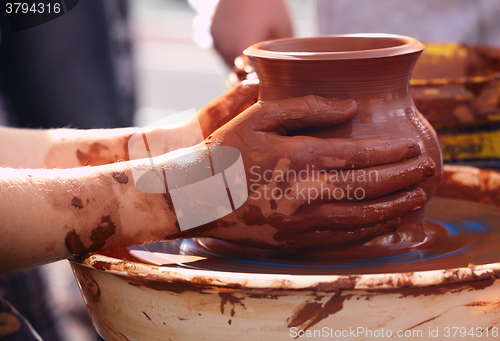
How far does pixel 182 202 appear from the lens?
937 millimetres

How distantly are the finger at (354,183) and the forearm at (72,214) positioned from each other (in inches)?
11.6

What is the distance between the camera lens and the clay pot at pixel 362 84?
0.94m

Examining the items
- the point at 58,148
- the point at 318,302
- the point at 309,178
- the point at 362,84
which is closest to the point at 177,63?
the point at 58,148

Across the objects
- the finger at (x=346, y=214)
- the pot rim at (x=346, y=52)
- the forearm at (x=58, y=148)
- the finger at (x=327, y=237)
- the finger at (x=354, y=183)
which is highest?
the pot rim at (x=346, y=52)

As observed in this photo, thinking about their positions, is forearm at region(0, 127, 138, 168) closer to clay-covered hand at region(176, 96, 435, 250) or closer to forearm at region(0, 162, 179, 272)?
forearm at region(0, 162, 179, 272)

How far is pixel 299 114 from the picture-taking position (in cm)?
92

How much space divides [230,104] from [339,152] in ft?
1.72

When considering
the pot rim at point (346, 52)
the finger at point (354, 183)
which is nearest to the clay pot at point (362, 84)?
the pot rim at point (346, 52)

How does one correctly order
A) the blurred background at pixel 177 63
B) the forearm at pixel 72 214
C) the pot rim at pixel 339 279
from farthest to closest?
the blurred background at pixel 177 63, the forearm at pixel 72 214, the pot rim at pixel 339 279

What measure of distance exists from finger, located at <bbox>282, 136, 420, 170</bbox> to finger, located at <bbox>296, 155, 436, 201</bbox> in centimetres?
1

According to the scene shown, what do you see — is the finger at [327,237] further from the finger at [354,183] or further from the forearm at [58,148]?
the forearm at [58,148]

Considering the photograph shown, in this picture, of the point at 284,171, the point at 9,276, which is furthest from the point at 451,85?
the point at 9,276

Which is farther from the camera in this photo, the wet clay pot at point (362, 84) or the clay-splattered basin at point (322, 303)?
the wet clay pot at point (362, 84)

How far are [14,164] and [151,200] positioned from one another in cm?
60
